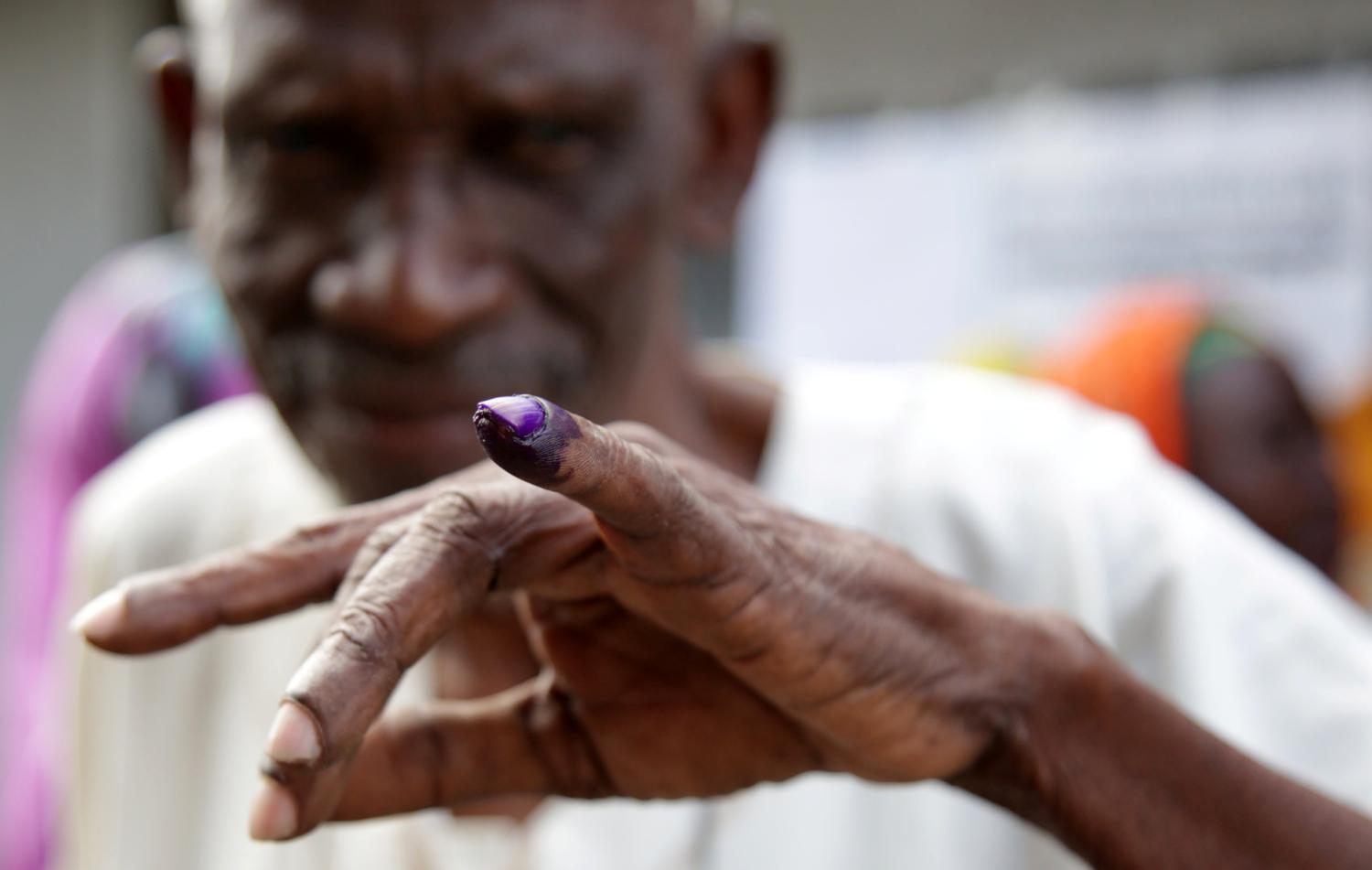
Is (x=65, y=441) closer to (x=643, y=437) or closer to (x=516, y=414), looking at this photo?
(x=643, y=437)

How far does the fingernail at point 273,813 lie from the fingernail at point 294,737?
56 mm

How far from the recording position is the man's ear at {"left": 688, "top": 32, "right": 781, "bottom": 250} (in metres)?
1.54

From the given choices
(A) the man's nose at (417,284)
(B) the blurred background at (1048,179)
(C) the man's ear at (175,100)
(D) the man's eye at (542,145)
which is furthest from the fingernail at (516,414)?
(B) the blurred background at (1048,179)

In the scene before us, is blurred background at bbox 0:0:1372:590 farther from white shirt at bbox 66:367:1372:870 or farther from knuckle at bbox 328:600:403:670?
knuckle at bbox 328:600:403:670

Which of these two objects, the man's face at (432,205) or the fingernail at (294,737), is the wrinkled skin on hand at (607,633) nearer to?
the fingernail at (294,737)

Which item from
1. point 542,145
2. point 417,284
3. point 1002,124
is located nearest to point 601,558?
point 417,284

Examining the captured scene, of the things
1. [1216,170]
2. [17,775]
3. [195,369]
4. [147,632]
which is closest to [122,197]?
[195,369]

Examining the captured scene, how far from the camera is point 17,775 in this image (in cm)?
232

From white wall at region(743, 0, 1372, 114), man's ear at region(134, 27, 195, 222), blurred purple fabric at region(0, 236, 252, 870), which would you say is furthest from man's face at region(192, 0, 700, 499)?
white wall at region(743, 0, 1372, 114)

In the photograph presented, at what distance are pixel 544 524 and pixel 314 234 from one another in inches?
25.1

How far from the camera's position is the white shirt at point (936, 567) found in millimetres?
1303

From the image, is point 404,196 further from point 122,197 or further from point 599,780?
point 122,197

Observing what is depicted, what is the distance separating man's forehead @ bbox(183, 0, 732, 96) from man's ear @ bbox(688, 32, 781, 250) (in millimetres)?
214

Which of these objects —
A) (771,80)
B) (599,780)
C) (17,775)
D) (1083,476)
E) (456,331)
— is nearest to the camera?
(599,780)
